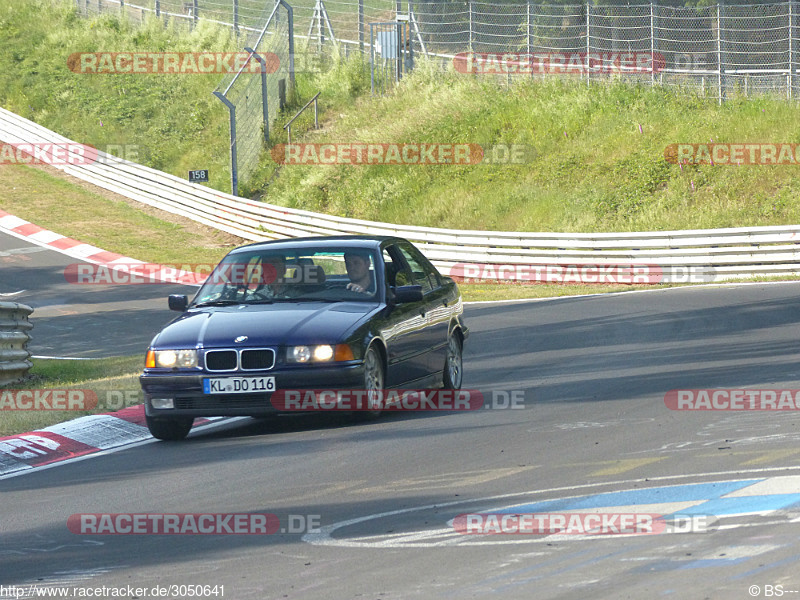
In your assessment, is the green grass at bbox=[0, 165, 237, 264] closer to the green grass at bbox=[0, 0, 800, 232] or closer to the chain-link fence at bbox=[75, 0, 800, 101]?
the green grass at bbox=[0, 0, 800, 232]

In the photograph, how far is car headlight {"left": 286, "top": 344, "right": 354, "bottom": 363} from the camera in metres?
8.77

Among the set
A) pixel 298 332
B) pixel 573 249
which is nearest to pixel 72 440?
pixel 298 332

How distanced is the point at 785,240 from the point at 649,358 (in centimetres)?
1022

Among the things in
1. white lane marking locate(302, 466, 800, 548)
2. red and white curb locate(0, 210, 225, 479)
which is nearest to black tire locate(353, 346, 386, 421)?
red and white curb locate(0, 210, 225, 479)

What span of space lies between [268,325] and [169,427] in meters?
1.11

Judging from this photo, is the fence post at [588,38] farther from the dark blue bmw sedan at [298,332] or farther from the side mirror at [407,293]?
the side mirror at [407,293]

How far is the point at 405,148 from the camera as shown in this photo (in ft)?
107

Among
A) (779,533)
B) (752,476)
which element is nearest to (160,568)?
(779,533)

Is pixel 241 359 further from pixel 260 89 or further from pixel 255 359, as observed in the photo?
pixel 260 89

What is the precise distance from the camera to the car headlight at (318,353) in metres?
8.77

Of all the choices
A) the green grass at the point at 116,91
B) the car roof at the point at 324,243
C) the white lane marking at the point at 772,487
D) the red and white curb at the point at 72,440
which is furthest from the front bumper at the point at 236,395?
the green grass at the point at 116,91

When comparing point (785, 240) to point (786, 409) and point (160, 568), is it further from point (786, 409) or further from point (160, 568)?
point (160, 568)

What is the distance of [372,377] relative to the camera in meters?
9.14

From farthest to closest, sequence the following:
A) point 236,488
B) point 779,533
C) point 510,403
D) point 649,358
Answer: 1. point 649,358
2. point 510,403
3. point 236,488
4. point 779,533
